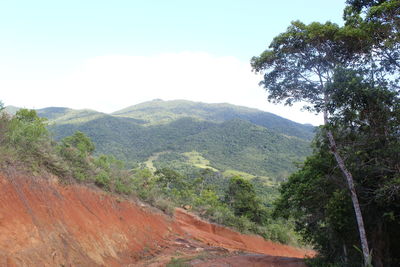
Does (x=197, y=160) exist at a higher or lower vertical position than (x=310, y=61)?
lower


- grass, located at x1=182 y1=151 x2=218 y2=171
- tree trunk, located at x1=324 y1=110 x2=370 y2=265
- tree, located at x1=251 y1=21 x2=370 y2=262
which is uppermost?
tree, located at x1=251 y1=21 x2=370 y2=262

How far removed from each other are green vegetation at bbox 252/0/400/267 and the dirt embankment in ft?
18.8

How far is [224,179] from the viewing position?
8312 cm

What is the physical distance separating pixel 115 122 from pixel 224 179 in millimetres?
92878

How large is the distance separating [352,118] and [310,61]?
3.57m

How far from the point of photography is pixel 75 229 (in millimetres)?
12609

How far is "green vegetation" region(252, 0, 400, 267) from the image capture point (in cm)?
938

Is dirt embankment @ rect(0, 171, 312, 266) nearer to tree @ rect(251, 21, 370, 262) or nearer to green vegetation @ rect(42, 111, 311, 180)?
tree @ rect(251, 21, 370, 262)

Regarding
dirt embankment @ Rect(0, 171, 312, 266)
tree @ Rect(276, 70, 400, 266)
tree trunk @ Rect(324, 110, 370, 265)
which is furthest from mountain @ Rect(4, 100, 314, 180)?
tree trunk @ Rect(324, 110, 370, 265)

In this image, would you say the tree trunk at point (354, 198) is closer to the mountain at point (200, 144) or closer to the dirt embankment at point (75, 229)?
the dirt embankment at point (75, 229)

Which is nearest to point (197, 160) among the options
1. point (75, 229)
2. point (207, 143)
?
point (207, 143)

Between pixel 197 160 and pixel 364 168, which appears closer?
pixel 364 168

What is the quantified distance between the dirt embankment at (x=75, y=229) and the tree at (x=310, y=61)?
847 cm

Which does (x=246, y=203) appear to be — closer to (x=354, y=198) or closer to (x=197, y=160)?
(x=354, y=198)
